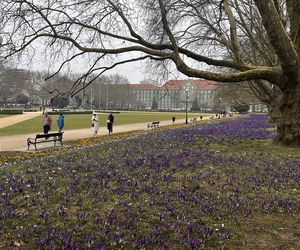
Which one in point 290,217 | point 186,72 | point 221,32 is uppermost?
point 221,32

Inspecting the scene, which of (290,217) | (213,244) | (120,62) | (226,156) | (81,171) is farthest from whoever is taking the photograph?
(120,62)

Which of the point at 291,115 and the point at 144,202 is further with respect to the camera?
the point at 291,115

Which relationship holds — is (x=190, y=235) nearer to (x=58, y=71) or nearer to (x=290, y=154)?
(x=290, y=154)

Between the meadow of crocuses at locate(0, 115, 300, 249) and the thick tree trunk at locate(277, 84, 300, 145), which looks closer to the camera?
the meadow of crocuses at locate(0, 115, 300, 249)

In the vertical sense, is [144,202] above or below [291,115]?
below

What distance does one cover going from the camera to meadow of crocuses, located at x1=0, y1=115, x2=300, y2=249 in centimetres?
413

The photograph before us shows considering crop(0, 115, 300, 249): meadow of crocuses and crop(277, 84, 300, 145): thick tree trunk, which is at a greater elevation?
crop(277, 84, 300, 145): thick tree trunk

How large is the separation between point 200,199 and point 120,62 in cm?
799

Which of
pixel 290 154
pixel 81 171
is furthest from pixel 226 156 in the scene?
pixel 81 171

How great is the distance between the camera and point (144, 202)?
5445mm

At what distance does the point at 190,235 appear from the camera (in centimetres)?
423

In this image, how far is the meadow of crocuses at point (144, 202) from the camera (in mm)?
4129

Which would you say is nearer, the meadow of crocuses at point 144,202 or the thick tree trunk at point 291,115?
the meadow of crocuses at point 144,202

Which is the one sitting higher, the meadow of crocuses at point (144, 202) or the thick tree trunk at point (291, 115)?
the thick tree trunk at point (291, 115)
